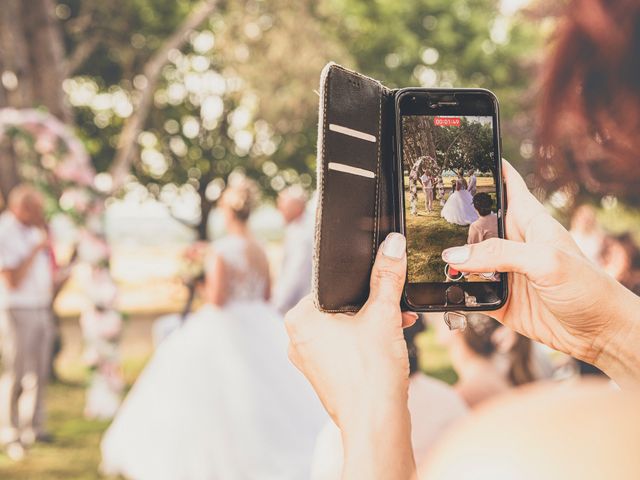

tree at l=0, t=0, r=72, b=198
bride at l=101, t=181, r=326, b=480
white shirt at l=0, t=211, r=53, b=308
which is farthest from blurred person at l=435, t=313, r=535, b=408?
tree at l=0, t=0, r=72, b=198

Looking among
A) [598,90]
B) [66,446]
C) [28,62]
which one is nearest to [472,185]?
[598,90]

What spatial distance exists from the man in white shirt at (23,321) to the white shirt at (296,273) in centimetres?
227

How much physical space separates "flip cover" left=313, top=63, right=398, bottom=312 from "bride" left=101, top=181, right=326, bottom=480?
16.6ft

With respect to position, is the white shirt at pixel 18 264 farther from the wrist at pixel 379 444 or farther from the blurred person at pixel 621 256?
the wrist at pixel 379 444

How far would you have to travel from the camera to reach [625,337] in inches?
54.9

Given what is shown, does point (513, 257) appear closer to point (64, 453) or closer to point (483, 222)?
point (483, 222)

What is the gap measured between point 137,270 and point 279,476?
2664 centimetres

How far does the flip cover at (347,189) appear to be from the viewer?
123 cm

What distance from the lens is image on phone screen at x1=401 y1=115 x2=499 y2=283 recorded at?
4.60ft

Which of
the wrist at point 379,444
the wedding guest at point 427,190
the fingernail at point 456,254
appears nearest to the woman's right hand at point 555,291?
the fingernail at point 456,254

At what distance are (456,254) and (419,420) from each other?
7.05 ft

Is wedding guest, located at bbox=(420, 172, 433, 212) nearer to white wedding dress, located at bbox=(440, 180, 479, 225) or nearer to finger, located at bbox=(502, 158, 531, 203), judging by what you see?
white wedding dress, located at bbox=(440, 180, 479, 225)

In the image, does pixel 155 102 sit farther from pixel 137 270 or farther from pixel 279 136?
pixel 137 270

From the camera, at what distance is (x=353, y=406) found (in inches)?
46.3
